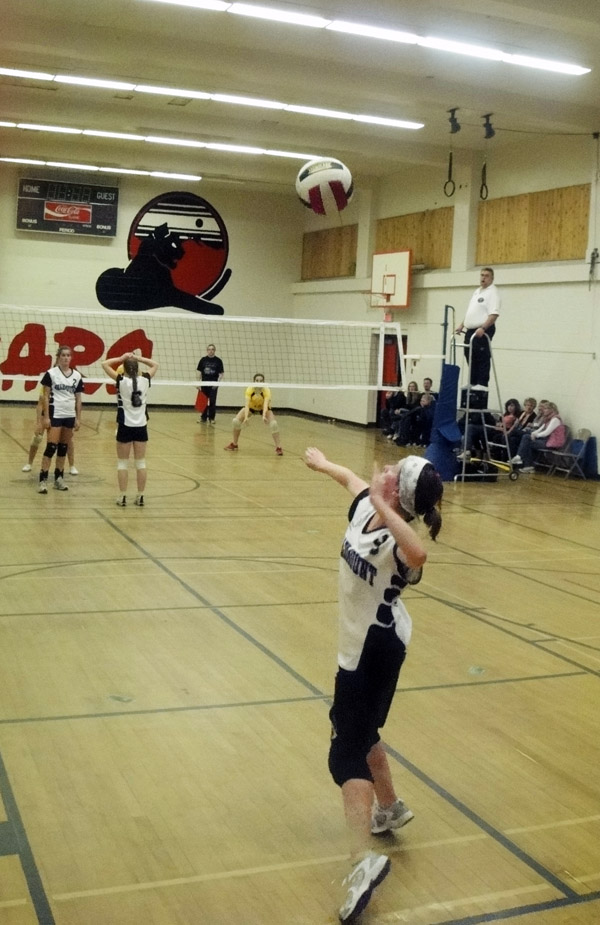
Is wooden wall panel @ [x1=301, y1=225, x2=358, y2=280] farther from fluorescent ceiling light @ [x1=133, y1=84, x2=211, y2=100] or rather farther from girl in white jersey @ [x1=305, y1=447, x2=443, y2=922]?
girl in white jersey @ [x1=305, y1=447, x2=443, y2=922]

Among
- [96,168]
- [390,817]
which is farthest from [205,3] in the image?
[96,168]

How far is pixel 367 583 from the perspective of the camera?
148 inches

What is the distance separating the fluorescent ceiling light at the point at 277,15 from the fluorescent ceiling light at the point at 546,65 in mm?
2776

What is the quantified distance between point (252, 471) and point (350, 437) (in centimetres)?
734

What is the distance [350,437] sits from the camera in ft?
75.7

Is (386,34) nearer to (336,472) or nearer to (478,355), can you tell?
(478,355)

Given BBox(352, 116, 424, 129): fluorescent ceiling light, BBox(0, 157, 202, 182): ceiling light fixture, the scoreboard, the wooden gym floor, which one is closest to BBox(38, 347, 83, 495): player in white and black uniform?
the wooden gym floor

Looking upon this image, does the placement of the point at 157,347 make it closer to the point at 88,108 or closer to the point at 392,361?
the point at 392,361

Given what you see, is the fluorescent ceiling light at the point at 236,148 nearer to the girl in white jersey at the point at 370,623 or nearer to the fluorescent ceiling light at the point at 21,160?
the fluorescent ceiling light at the point at 21,160

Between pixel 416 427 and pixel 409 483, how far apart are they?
59.7 feet

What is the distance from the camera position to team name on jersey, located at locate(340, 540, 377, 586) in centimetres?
372

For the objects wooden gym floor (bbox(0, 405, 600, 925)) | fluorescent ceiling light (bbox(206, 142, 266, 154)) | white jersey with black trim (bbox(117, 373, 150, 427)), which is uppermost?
fluorescent ceiling light (bbox(206, 142, 266, 154))

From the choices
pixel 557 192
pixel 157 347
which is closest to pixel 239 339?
pixel 157 347

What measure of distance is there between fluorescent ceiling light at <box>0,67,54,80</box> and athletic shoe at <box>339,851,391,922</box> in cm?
1575
